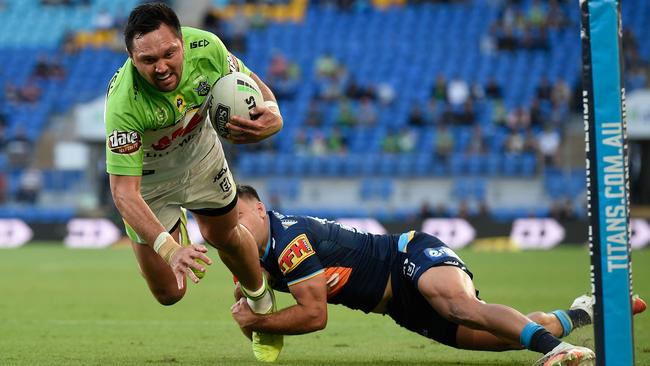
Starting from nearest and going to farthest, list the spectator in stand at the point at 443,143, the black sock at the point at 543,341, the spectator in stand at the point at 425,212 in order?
the black sock at the point at 543,341
the spectator in stand at the point at 425,212
the spectator in stand at the point at 443,143

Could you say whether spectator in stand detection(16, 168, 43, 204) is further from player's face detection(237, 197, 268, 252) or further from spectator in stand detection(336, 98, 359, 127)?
player's face detection(237, 197, 268, 252)

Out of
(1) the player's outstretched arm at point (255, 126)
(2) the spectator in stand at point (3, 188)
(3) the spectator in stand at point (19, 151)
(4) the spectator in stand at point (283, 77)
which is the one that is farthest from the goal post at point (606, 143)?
(4) the spectator in stand at point (283, 77)

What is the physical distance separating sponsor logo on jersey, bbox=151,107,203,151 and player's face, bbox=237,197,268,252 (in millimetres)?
849

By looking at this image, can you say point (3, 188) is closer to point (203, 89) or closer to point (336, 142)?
point (336, 142)

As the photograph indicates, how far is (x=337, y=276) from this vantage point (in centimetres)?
739

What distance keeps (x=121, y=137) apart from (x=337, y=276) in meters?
1.91

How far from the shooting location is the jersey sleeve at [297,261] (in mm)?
7203

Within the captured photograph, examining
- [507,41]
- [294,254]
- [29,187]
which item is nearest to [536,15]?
[507,41]

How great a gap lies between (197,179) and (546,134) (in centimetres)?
2114

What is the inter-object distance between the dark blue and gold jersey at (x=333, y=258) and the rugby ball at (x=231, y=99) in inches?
38.0

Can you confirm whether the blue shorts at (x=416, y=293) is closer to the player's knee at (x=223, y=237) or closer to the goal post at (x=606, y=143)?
the player's knee at (x=223, y=237)

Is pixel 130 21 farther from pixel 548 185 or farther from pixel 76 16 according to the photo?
pixel 76 16

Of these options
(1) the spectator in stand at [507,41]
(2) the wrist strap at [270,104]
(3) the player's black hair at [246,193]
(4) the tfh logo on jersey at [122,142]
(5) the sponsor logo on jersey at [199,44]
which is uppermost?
(5) the sponsor logo on jersey at [199,44]

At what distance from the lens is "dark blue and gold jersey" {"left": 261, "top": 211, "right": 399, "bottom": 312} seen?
7234 millimetres
